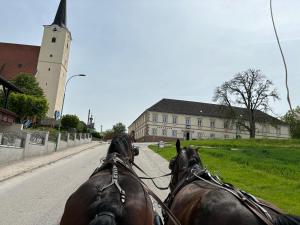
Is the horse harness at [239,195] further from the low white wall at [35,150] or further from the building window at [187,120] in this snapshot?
the building window at [187,120]

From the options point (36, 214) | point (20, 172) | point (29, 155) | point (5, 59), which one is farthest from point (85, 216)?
point (5, 59)

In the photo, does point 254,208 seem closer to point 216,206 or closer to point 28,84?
point 216,206

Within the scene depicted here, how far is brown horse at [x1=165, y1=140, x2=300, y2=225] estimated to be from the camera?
125 inches

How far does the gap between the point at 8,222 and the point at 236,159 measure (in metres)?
24.5

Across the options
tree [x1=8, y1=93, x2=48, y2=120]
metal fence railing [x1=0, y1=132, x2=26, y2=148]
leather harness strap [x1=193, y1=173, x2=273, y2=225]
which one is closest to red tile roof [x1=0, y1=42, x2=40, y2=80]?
tree [x1=8, y1=93, x2=48, y2=120]

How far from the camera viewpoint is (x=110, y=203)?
3375mm

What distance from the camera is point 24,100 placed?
4784 cm

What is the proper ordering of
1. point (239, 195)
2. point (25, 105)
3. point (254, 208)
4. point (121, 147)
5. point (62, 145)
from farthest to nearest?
point (25, 105) < point (62, 145) < point (121, 147) < point (239, 195) < point (254, 208)

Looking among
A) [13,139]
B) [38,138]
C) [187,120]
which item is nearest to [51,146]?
[38,138]

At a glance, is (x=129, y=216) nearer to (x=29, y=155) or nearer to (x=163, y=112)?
(x=29, y=155)

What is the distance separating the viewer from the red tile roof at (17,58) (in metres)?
79.9

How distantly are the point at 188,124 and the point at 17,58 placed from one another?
44.9 m

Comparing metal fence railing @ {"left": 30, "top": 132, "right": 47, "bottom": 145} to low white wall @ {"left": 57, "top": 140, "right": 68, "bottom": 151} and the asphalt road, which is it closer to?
low white wall @ {"left": 57, "top": 140, "right": 68, "bottom": 151}

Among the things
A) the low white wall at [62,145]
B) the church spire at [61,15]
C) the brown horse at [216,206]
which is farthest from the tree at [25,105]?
the brown horse at [216,206]
